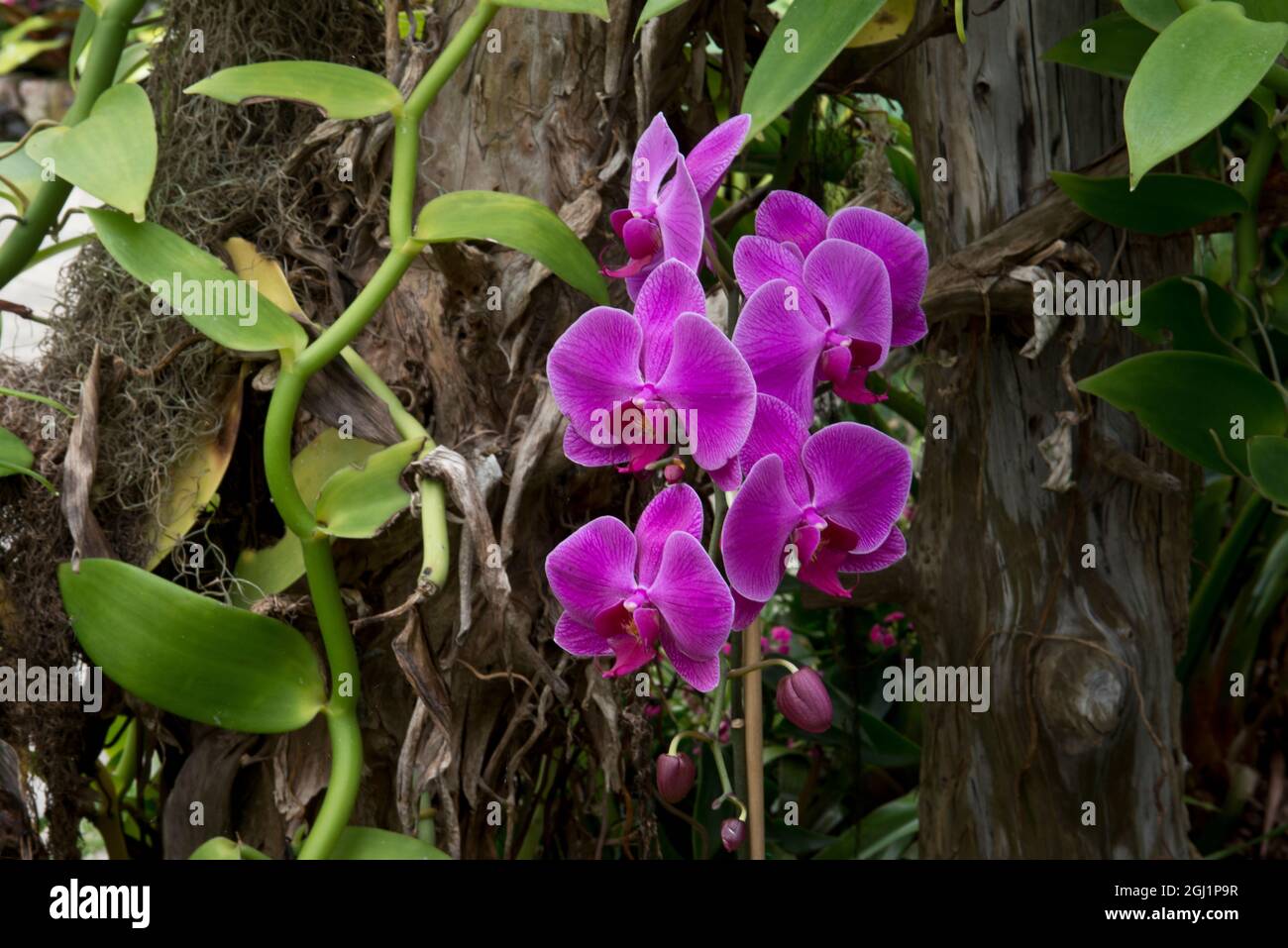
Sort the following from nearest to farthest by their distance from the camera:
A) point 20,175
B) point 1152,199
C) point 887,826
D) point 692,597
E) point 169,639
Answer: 1. point 692,597
2. point 169,639
3. point 1152,199
4. point 20,175
5. point 887,826

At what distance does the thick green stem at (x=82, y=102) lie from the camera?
741 millimetres

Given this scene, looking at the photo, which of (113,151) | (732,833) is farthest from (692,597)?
(113,151)

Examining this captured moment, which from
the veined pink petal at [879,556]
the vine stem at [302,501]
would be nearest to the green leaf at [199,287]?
the vine stem at [302,501]

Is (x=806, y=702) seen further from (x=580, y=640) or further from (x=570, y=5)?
(x=570, y=5)

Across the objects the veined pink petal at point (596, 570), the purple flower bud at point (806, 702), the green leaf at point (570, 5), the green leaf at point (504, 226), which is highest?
the green leaf at point (570, 5)

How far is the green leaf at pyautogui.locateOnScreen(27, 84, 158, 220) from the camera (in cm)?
64

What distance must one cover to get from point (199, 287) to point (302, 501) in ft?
0.46

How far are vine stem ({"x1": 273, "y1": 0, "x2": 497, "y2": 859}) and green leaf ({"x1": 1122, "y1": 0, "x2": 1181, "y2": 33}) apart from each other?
364 millimetres

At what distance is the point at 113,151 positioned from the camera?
667 mm

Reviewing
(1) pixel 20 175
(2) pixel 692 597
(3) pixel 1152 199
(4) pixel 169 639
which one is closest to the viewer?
(2) pixel 692 597

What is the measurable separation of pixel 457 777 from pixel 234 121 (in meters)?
0.52

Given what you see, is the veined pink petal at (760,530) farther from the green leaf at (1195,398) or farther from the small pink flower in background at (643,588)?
the green leaf at (1195,398)

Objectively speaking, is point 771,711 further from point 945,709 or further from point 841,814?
point 945,709

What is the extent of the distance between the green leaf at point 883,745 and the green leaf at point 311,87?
706mm
